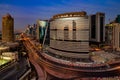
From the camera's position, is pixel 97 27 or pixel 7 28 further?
pixel 7 28

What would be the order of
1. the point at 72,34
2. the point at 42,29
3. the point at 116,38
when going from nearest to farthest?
the point at 72,34, the point at 116,38, the point at 42,29

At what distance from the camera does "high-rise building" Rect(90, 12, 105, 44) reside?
18078 millimetres

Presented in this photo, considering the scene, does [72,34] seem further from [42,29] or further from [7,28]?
[7,28]

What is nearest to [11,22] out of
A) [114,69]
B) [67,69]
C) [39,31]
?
[39,31]

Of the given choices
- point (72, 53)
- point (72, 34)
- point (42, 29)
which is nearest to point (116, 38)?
point (72, 34)

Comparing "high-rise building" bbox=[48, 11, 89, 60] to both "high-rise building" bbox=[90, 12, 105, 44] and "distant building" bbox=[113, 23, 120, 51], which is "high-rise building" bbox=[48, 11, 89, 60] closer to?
"high-rise building" bbox=[90, 12, 105, 44]

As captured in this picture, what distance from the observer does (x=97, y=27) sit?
724 inches

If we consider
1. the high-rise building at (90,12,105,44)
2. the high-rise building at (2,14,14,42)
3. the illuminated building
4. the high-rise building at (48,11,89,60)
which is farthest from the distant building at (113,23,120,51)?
the high-rise building at (2,14,14,42)

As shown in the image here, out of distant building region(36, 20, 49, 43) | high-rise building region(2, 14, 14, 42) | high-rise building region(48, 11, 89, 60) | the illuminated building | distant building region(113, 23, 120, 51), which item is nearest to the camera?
the illuminated building

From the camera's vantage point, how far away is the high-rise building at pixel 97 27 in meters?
18.1

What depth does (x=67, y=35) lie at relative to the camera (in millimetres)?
18812

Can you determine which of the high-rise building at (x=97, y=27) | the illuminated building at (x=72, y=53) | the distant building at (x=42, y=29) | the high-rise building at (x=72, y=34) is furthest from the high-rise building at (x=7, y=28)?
the high-rise building at (x=97, y=27)

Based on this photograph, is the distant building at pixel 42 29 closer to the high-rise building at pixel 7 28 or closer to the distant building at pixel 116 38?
the high-rise building at pixel 7 28

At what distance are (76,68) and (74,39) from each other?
621 cm
